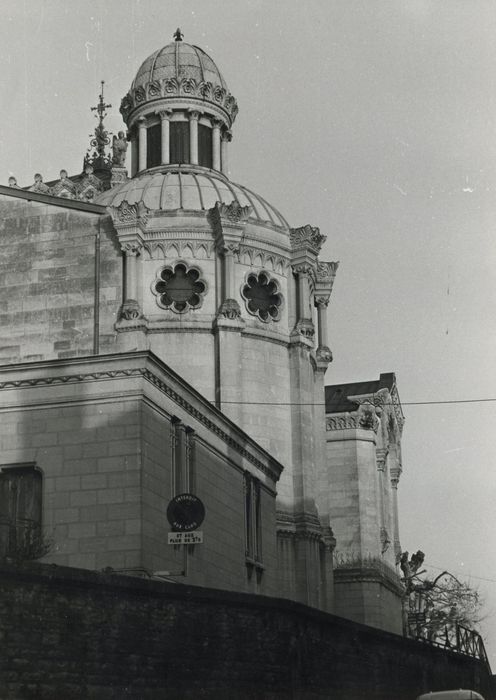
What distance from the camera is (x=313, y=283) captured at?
63188 mm

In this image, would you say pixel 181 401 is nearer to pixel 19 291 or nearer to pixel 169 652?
pixel 169 652

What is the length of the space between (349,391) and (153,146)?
18189 mm

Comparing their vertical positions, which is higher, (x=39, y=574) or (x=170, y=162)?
(x=170, y=162)

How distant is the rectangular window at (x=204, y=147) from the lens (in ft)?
224

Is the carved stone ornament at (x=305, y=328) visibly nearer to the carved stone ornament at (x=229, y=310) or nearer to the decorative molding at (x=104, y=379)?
the carved stone ornament at (x=229, y=310)

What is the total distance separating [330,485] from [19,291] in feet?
77.5

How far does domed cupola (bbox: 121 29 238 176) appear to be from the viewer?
6800 cm

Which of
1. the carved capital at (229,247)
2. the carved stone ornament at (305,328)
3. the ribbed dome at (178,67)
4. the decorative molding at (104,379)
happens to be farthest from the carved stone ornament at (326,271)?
the decorative molding at (104,379)

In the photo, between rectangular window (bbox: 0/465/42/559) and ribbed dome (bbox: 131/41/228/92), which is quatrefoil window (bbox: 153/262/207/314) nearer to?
ribbed dome (bbox: 131/41/228/92)

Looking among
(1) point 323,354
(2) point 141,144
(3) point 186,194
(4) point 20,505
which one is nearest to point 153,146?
(2) point 141,144

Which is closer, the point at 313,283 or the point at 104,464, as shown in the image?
→ the point at 104,464

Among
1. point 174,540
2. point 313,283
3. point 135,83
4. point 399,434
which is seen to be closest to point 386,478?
point 399,434

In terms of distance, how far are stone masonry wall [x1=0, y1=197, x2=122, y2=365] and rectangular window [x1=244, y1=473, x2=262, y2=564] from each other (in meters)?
10.8

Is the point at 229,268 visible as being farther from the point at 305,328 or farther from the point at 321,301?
the point at 321,301
